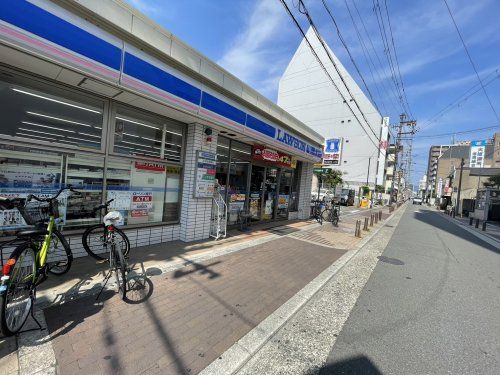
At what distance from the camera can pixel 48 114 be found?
430cm

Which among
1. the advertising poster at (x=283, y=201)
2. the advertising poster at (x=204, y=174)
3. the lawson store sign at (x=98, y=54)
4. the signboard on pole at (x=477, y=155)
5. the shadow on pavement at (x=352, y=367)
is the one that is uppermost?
the signboard on pole at (x=477, y=155)

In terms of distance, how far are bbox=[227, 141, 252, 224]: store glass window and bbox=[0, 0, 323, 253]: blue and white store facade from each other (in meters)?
0.40

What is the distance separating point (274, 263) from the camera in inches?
228

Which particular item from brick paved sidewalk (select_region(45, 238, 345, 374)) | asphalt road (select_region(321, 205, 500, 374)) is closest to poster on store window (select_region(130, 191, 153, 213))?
brick paved sidewalk (select_region(45, 238, 345, 374))

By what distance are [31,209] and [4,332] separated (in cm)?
222

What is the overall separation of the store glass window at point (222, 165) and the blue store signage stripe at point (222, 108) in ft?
3.80

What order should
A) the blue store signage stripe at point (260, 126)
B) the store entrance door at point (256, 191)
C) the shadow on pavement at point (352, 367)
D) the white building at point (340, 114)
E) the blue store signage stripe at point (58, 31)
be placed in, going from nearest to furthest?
the shadow on pavement at point (352, 367), the blue store signage stripe at point (58, 31), the blue store signage stripe at point (260, 126), the store entrance door at point (256, 191), the white building at point (340, 114)

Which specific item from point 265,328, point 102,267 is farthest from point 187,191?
point 265,328

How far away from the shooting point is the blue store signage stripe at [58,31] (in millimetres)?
3047

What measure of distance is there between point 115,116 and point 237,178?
452 centimetres

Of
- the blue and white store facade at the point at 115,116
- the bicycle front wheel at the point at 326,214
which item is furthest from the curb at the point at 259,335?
the bicycle front wheel at the point at 326,214

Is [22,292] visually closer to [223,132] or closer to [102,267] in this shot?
[102,267]

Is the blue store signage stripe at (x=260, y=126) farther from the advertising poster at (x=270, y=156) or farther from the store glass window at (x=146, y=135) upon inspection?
the store glass window at (x=146, y=135)

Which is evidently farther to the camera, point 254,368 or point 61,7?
point 61,7
